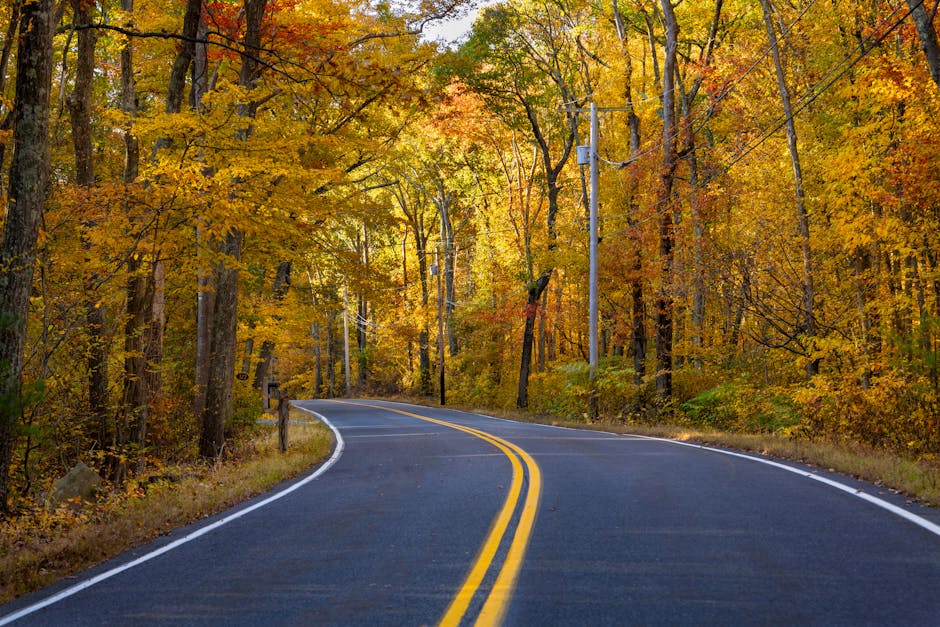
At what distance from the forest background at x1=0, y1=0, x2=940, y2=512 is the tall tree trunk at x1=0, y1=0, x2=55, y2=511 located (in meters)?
0.03

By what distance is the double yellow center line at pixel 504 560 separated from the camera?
4508mm

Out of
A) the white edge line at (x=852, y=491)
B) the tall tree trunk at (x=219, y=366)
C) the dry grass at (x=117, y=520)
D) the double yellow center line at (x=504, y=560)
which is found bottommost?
the dry grass at (x=117, y=520)

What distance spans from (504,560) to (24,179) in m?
6.57

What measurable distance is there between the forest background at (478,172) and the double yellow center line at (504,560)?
4599 mm

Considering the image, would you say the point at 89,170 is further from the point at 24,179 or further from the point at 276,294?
the point at 276,294

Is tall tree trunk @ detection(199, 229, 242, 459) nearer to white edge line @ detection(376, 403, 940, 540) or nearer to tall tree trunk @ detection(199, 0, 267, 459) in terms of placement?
tall tree trunk @ detection(199, 0, 267, 459)

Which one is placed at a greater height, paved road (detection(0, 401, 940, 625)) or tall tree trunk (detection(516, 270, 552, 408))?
tall tree trunk (detection(516, 270, 552, 408))

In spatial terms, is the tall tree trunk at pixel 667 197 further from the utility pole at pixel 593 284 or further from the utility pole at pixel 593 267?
the utility pole at pixel 593 284

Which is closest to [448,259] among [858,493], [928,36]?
[928,36]

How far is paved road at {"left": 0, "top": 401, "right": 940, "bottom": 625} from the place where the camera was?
4559mm

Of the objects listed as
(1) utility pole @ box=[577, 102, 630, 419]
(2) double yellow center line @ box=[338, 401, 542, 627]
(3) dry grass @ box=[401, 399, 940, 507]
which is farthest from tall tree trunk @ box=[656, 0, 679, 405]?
(2) double yellow center line @ box=[338, 401, 542, 627]

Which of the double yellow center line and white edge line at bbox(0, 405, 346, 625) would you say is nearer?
the double yellow center line

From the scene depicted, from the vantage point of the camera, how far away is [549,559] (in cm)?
572

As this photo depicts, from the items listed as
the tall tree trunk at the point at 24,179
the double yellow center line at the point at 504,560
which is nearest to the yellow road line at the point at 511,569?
the double yellow center line at the point at 504,560
